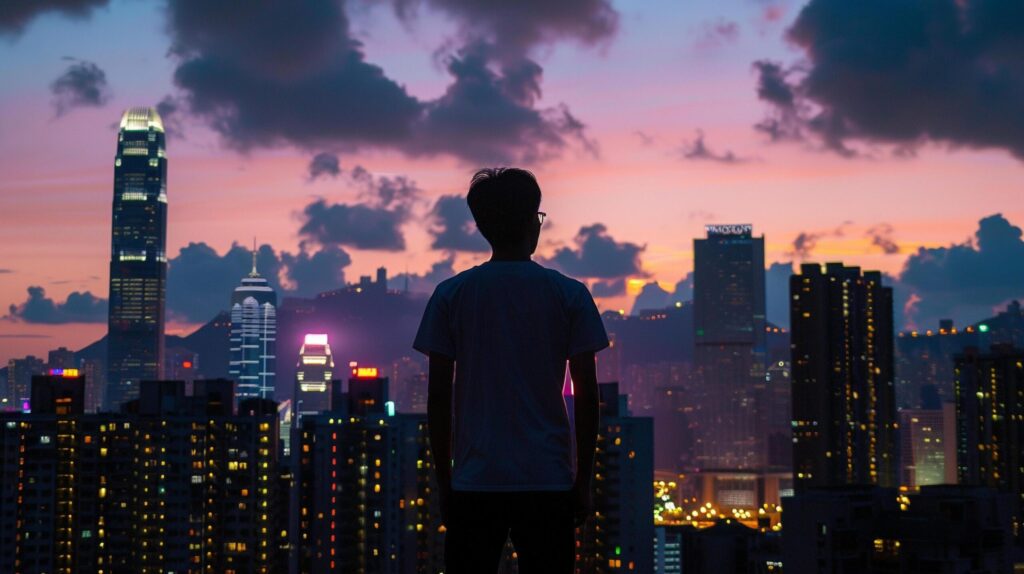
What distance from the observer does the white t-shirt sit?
171 inches

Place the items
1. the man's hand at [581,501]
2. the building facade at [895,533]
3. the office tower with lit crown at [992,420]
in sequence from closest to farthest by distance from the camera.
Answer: the man's hand at [581,501] < the building facade at [895,533] < the office tower with lit crown at [992,420]

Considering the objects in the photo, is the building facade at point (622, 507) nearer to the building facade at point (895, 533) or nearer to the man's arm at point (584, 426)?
the building facade at point (895, 533)

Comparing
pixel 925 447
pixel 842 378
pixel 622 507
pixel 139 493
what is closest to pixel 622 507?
pixel 622 507

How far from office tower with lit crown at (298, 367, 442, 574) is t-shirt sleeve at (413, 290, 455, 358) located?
5486 cm

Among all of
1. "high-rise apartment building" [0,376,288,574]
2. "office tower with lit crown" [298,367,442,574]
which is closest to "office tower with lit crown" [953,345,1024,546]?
"office tower with lit crown" [298,367,442,574]

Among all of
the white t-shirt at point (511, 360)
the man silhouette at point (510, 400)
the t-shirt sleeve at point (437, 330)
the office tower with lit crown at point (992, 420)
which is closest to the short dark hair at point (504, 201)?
the man silhouette at point (510, 400)

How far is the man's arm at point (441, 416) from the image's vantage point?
14.5ft

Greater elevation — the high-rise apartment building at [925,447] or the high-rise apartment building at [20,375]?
the high-rise apartment building at [20,375]

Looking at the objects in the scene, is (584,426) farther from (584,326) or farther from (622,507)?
(622,507)

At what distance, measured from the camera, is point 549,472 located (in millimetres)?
4336

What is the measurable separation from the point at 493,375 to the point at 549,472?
0.37m

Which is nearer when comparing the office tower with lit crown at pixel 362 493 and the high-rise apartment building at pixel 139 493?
the high-rise apartment building at pixel 139 493

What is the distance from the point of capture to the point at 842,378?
130625 mm

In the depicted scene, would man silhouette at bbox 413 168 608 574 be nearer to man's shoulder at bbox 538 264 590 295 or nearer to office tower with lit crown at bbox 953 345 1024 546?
man's shoulder at bbox 538 264 590 295
